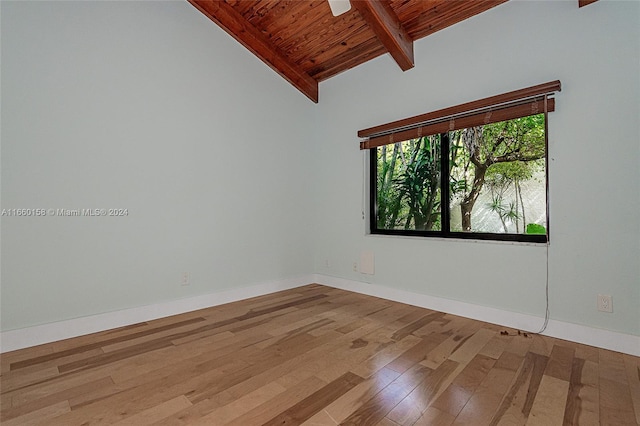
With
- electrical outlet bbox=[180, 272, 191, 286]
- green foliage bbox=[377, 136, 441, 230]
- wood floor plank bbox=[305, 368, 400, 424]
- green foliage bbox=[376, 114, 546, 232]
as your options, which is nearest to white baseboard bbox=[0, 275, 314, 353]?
electrical outlet bbox=[180, 272, 191, 286]

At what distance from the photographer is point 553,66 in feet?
7.88

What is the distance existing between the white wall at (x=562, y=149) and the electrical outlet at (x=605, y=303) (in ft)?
0.10

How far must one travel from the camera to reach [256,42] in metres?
3.52

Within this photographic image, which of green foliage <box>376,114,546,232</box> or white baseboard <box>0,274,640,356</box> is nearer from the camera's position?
white baseboard <box>0,274,640,356</box>

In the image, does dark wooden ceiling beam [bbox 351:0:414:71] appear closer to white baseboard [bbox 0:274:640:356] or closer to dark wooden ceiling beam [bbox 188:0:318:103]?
dark wooden ceiling beam [bbox 188:0:318:103]

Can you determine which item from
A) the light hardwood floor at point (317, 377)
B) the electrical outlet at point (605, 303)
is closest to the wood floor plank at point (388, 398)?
the light hardwood floor at point (317, 377)

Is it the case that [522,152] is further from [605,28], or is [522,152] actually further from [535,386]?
[535,386]

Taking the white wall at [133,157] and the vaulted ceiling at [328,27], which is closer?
the white wall at [133,157]

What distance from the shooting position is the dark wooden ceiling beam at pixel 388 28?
8.45 ft

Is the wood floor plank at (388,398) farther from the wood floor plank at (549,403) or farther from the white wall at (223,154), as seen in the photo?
the white wall at (223,154)

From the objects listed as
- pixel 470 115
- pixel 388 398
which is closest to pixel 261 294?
pixel 388 398

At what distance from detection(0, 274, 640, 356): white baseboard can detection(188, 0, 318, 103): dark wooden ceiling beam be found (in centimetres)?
259

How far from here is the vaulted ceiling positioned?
278 cm

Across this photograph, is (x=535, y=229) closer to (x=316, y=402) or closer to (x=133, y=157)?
(x=316, y=402)
